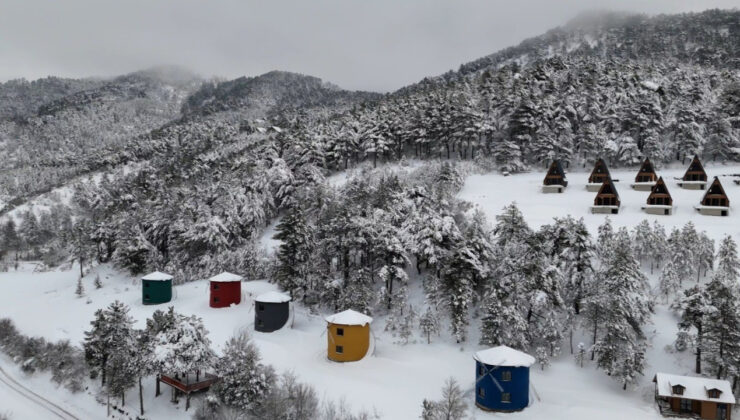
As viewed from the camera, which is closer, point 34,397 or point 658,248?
point 34,397

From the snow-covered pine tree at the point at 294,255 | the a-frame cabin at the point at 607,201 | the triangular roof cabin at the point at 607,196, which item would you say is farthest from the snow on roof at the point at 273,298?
the triangular roof cabin at the point at 607,196

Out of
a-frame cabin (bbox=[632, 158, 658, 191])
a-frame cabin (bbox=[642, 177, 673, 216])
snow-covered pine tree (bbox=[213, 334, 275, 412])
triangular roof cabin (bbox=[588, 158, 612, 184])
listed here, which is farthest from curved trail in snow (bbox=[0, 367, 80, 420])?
a-frame cabin (bbox=[632, 158, 658, 191])

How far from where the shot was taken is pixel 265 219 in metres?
60.3

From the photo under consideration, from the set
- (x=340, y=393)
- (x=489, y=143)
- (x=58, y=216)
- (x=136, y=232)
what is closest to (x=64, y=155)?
(x=58, y=216)

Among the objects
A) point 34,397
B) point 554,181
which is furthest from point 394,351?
point 554,181

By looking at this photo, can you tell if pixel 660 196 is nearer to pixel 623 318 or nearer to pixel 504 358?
pixel 623 318

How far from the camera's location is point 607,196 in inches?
1988

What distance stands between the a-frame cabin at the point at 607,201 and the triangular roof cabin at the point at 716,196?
800 cm

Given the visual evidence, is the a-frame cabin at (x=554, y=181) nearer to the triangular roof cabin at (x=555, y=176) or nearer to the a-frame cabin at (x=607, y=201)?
the triangular roof cabin at (x=555, y=176)

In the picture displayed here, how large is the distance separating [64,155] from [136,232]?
130m

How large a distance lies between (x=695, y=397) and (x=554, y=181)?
3503 cm

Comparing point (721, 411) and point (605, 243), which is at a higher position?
point (605, 243)

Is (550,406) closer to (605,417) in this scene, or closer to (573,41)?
(605,417)

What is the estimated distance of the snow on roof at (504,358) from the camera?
28.2 metres
